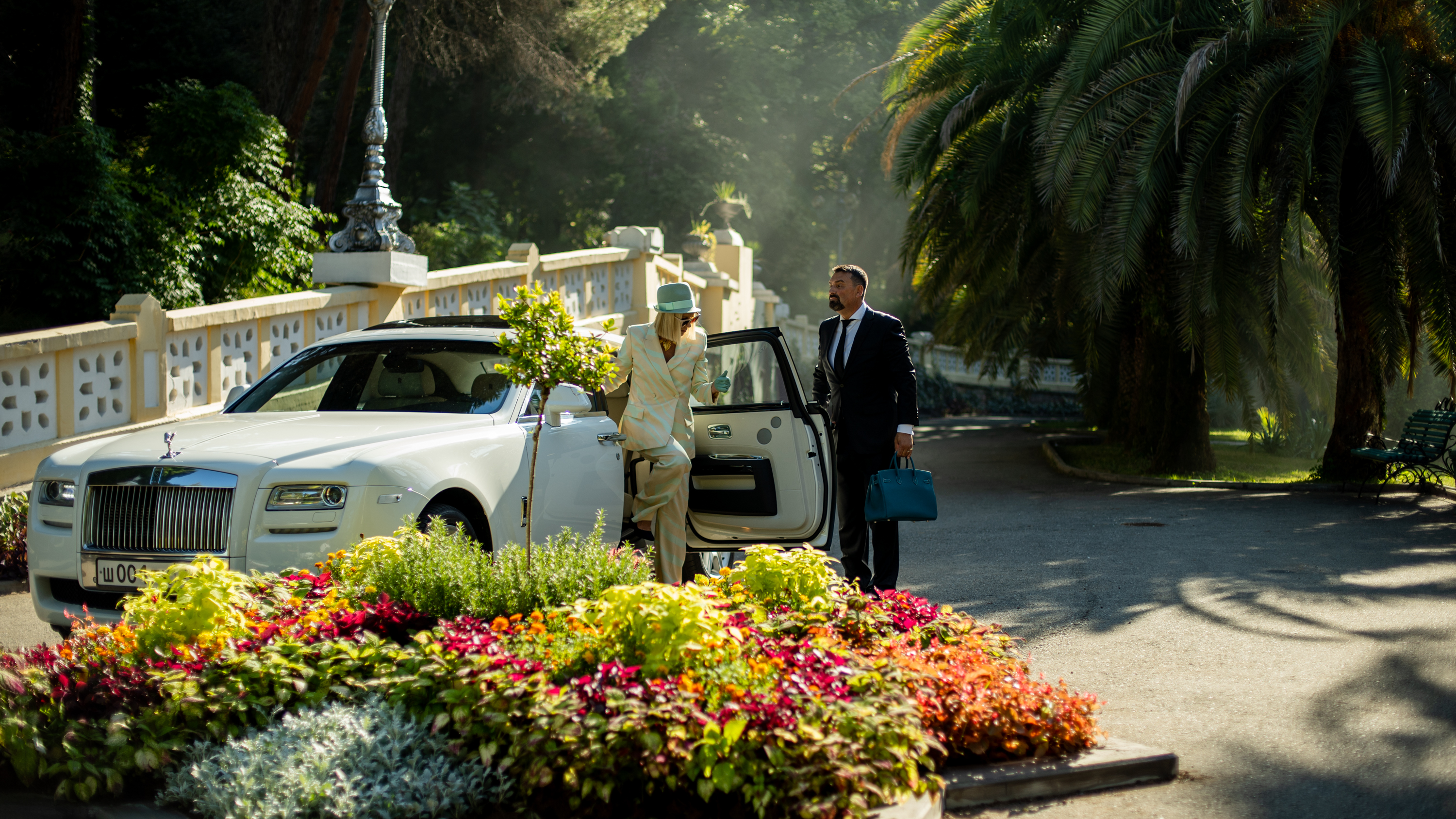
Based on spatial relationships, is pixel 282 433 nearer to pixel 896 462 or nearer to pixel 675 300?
pixel 675 300

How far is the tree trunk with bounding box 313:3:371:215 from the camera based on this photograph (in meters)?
21.8

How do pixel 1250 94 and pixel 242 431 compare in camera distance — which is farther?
pixel 1250 94

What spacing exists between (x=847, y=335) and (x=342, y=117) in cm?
1819

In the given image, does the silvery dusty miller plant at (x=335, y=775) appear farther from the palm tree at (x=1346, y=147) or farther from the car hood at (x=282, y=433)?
the palm tree at (x=1346, y=147)

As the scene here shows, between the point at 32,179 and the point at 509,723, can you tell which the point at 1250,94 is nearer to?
the point at 509,723

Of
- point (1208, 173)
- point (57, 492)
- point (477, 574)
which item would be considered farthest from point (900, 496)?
point (1208, 173)

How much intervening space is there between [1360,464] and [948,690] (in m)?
11.9

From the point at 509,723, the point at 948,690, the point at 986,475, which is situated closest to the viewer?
the point at 509,723

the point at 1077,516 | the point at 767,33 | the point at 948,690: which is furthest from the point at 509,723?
the point at 767,33

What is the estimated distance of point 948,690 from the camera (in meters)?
4.34

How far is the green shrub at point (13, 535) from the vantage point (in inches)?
321

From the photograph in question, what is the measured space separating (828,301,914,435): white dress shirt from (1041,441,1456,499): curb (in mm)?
8917

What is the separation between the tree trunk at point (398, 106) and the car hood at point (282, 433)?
71.2 feet

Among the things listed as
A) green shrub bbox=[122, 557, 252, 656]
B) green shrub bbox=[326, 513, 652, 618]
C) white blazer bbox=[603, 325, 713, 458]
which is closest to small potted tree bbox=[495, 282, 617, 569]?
green shrub bbox=[326, 513, 652, 618]
